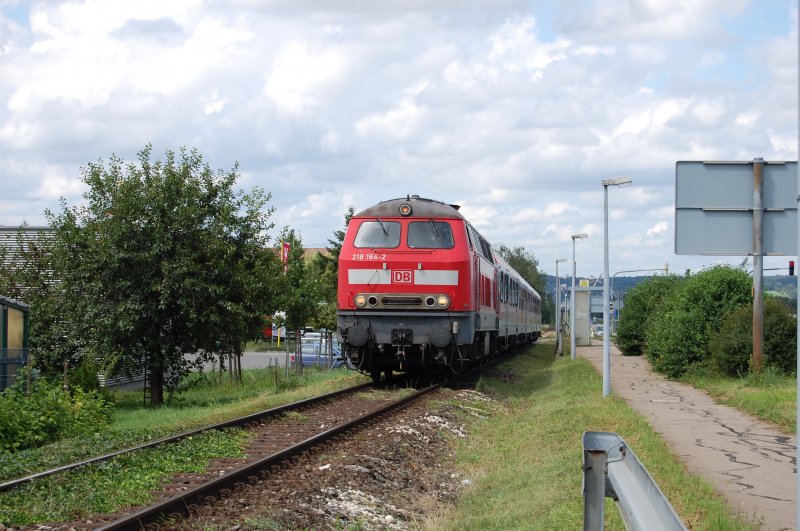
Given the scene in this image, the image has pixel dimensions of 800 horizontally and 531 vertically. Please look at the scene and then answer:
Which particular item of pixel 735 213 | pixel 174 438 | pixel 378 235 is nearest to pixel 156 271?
pixel 378 235

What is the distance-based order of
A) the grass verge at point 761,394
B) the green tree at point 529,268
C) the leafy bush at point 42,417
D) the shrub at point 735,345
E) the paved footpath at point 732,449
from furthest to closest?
the green tree at point 529,268 → the shrub at point 735,345 → the grass verge at point 761,394 → the leafy bush at point 42,417 → the paved footpath at point 732,449

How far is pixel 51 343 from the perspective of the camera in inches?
902

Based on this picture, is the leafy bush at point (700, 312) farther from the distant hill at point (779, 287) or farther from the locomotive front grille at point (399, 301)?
the locomotive front grille at point (399, 301)

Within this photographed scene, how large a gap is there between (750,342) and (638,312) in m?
19.3

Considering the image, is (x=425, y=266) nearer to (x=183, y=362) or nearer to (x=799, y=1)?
(x=183, y=362)

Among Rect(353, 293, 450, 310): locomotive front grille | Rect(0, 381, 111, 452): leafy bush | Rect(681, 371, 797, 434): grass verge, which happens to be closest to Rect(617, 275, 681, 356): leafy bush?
Rect(681, 371, 797, 434): grass verge

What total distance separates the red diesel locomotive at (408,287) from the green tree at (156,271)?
3095 millimetres

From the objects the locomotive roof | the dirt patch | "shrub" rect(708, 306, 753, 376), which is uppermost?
the locomotive roof

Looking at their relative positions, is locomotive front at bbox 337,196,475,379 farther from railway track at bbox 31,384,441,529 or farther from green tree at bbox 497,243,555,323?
green tree at bbox 497,243,555,323

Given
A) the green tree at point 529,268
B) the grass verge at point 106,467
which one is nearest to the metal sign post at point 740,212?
the grass verge at point 106,467

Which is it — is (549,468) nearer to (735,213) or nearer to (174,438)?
(735,213)

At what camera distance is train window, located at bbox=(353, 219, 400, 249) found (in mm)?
19422

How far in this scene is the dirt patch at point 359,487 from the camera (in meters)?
7.62

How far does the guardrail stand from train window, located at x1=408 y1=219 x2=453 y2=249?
49.8 feet
